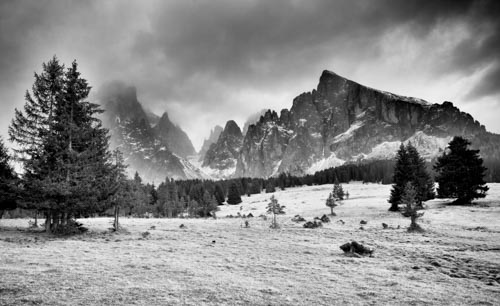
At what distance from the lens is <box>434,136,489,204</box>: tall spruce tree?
4097 cm

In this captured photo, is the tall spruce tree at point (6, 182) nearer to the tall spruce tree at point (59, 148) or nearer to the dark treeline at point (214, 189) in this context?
the tall spruce tree at point (59, 148)

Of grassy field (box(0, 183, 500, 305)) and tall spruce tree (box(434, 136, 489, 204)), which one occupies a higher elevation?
tall spruce tree (box(434, 136, 489, 204))

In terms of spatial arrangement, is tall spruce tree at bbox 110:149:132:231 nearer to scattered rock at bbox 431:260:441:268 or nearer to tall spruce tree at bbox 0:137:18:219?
tall spruce tree at bbox 0:137:18:219

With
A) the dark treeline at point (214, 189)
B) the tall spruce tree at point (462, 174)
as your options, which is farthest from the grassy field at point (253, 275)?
the dark treeline at point (214, 189)

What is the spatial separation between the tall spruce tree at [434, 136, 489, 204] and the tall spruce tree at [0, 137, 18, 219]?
54.2m

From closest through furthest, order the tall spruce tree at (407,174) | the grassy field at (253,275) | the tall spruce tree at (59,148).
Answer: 1. the grassy field at (253,275)
2. the tall spruce tree at (59,148)
3. the tall spruce tree at (407,174)

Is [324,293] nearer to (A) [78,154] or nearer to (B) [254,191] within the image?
(A) [78,154]

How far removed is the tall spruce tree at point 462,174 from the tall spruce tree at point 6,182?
54176 millimetres

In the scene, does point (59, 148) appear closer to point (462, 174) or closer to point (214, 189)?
point (462, 174)

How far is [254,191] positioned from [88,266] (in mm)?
139512

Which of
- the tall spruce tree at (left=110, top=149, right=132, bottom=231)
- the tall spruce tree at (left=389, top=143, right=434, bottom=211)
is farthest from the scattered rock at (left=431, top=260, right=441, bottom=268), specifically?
the tall spruce tree at (left=389, top=143, right=434, bottom=211)

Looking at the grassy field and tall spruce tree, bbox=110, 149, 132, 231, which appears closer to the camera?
the grassy field

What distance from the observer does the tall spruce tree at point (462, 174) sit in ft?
134

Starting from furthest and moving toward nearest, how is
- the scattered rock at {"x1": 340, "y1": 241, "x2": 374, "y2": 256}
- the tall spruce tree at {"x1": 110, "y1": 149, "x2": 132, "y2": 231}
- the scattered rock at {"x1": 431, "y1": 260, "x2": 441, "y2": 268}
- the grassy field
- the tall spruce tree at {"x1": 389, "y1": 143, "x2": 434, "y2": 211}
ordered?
1. the tall spruce tree at {"x1": 389, "y1": 143, "x2": 434, "y2": 211}
2. the tall spruce tree at {"x1": 110, "y1": 149, "x2": 132, "y2": 231}
3. the scattered rock at {"x1": 340, "y1": 241, "x2": 374, "y2": 256}
4. the scattered rock at {"x1": 431, "y1": 260, "x2": 441, "y2": 268}
5. the grassy field
